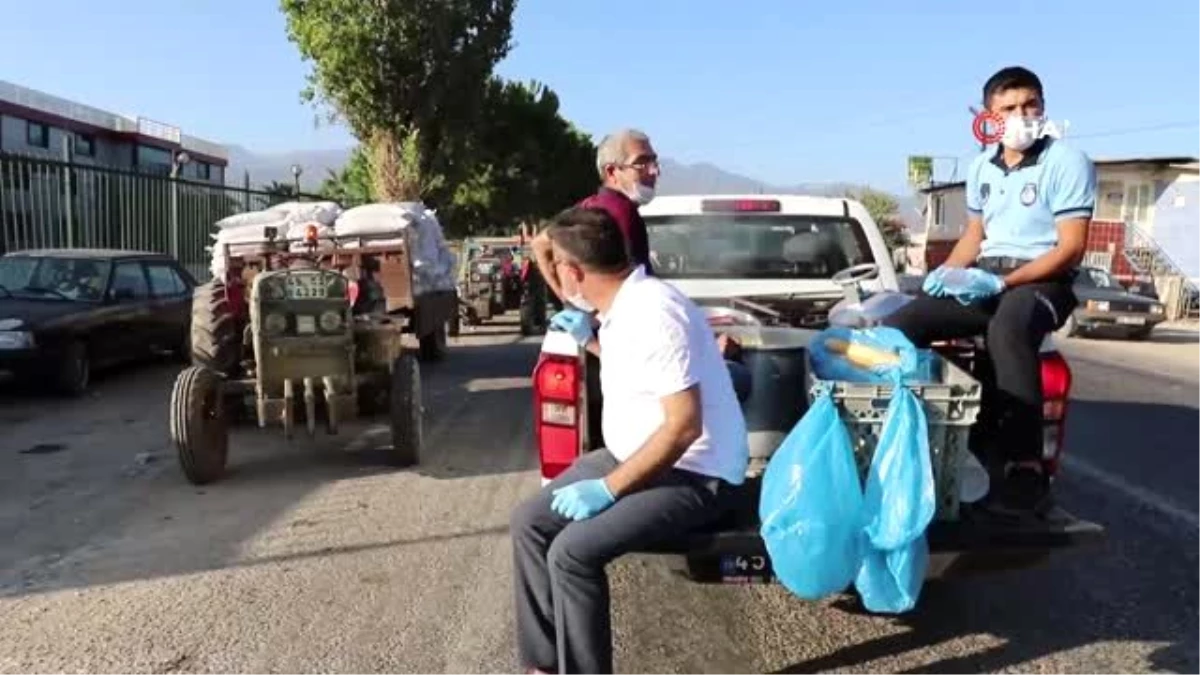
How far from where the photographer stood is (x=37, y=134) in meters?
40.2

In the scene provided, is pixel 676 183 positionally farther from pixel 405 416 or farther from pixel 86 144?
pixel 86 144

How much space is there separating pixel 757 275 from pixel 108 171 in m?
12.6

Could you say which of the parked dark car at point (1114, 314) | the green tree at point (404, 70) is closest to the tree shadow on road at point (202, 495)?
the parked dark car at point (1114, 314)

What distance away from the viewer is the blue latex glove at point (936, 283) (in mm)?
4473

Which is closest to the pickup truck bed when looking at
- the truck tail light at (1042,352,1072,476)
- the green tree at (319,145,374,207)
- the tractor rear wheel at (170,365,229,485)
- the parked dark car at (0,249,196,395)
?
the truck tail light at (1042,352,1072,476)

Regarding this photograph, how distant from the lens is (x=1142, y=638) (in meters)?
4.58

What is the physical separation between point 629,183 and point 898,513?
7.08 feet

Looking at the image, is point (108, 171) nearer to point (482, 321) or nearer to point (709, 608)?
point (482, 321)

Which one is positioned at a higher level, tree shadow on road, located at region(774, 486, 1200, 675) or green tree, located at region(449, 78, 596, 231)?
green tree, located at region(449, 78, 596, 231)

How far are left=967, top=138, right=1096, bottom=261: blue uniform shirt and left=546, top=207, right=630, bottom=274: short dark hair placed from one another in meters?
1.96

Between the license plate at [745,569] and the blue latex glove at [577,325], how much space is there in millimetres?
1079

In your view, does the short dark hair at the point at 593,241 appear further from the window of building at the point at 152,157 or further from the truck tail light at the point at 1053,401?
the window of building at the point at 152,157

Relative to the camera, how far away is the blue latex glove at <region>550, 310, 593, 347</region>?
13.9 ft

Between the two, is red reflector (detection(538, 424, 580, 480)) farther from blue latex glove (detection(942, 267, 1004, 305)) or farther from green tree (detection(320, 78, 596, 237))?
green tree (detection(320, 78, 596, 237))
